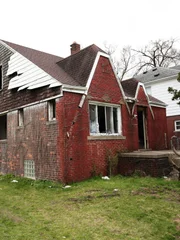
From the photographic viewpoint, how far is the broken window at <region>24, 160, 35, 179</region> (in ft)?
34.9

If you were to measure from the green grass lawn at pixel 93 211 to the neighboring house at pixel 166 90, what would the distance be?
12.6m

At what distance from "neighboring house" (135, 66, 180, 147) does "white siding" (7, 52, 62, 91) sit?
13.6 meters

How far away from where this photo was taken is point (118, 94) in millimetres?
11914

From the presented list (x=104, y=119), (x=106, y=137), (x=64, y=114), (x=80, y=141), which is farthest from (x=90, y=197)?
(x=104, y=119)

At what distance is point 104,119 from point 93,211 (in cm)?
553

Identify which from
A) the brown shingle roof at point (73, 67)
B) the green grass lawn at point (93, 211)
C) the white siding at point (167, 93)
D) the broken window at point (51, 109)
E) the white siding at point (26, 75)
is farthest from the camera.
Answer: the white siding at point (167, 93)

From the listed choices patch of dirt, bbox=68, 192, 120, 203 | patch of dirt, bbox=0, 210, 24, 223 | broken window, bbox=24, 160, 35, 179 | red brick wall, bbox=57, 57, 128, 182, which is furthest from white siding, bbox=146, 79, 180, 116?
patch of dirt, bbox=0, 210, 24, 223

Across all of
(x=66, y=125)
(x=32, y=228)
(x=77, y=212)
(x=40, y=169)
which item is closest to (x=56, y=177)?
(x=40, y=169)

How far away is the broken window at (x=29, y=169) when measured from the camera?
10645 millimetres

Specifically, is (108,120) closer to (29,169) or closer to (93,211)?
(29,169)

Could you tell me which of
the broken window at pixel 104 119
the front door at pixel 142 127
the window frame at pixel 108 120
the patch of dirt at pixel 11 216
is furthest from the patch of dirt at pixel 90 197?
the front door at pixel 142 127

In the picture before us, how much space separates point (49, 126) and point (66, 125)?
84 centimetres

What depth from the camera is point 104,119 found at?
11.1 m

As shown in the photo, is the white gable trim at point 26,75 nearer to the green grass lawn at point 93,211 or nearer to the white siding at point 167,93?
the green grass lawn at point 93,211
